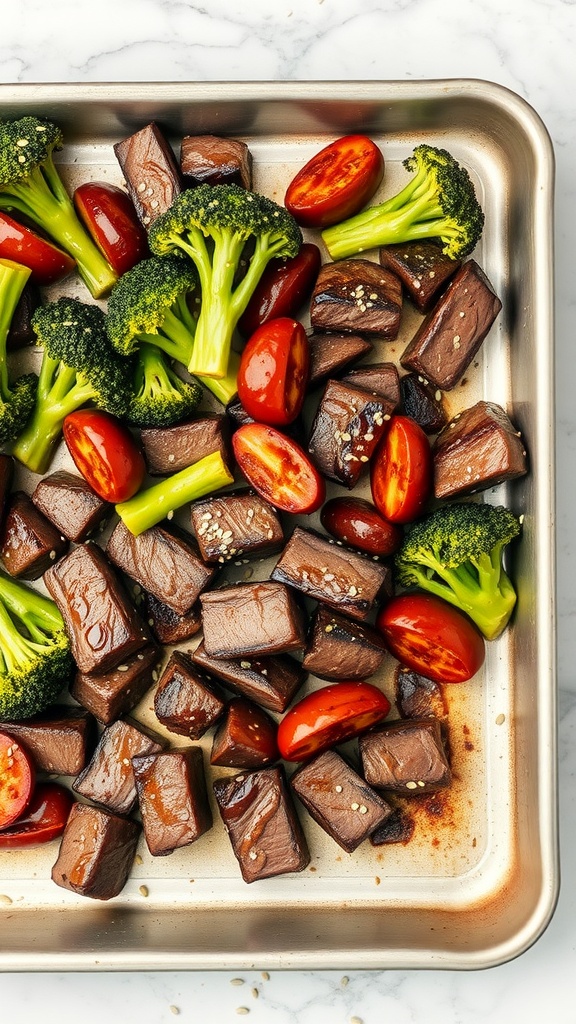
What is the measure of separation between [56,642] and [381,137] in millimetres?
2522

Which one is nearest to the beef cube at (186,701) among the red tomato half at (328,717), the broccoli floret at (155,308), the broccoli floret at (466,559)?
the red tomato half at (328,717)

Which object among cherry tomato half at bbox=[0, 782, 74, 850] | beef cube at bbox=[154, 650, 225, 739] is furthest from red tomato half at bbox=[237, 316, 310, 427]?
cherry tomato half at bbox=[0, 782, 74, 850]

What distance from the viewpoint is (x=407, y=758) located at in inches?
131

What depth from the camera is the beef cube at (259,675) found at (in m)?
3.35

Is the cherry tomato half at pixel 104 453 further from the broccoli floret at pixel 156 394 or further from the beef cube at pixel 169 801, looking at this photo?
the beef cube at pixel 169 801

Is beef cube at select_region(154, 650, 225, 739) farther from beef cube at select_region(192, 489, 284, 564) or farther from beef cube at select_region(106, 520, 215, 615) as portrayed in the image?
beef cube at select_region(192, 489, 284, 564)

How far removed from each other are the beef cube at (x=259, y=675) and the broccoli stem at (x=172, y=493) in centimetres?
57

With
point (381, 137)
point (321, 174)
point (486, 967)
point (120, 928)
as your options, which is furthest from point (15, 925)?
point (381, 137)

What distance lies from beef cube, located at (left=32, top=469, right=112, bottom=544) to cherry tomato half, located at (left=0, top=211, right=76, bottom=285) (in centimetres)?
86

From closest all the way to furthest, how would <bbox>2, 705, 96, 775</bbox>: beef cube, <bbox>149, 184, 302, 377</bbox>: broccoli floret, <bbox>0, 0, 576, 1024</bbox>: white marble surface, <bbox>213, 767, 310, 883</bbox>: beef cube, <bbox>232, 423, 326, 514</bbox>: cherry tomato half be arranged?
<bbox>149, 184, 302, 377</bbox>: broccoli floret
<bbox>232, 423, 326, 514</bbox>: cherry tomato half
<bbox>213, 767, 310, 883</bbox>: beef cube
<bbox>2, 705, 96, 775</bbox>: beef cube
<bbox>0, 0, 576, 1024</bbox>: white marble surface

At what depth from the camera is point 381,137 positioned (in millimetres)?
3537

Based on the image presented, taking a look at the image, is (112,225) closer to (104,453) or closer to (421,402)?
(104,453)

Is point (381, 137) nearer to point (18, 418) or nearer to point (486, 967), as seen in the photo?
point (18, 418)

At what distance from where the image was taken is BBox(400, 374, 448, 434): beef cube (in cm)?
346
